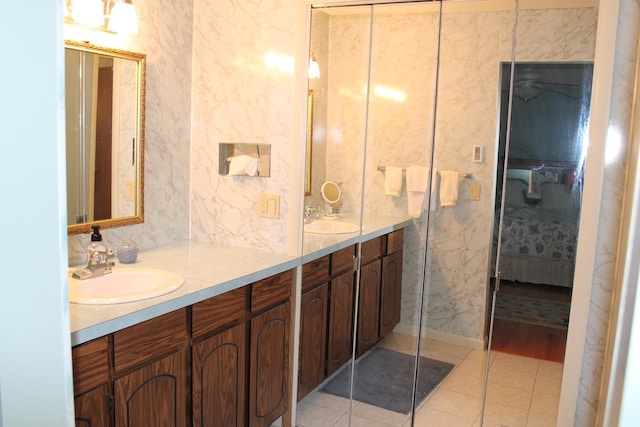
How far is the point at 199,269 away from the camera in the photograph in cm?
Answer: 229

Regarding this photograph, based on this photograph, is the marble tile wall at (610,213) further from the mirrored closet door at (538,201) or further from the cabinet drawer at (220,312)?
the cabinet drawer at (220,312)

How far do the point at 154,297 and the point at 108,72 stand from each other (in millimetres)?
Result: 1046

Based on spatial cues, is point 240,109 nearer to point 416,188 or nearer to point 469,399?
point 416,188

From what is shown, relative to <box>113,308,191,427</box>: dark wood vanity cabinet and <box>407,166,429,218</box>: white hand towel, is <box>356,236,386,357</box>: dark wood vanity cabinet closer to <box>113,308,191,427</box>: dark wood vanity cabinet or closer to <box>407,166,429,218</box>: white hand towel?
<box>407,166,429,218</box>: white hand towel

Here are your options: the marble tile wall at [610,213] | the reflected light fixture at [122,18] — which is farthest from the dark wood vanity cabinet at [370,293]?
the reflected light fixture at [122,18]

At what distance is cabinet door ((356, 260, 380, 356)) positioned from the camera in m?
2.62

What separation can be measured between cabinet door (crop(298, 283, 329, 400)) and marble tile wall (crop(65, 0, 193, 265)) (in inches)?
30.6

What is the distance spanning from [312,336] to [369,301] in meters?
0.34

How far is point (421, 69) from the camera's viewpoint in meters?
2.39

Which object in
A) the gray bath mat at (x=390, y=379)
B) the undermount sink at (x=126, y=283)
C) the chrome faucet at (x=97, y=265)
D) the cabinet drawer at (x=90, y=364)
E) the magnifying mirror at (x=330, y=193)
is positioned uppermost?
the magnifying mirror at (x=330, y=193)

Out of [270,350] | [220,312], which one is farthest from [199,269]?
[270,350]

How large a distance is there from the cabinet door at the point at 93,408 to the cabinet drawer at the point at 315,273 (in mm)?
1163

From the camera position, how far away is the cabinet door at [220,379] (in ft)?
6.72

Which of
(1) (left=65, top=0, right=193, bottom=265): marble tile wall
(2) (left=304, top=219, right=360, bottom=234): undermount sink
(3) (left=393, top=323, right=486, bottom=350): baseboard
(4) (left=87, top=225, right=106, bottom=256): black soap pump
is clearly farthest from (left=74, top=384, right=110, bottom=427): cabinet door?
(3) (left=393, top=323, right=486, bottom=350): baseboard
